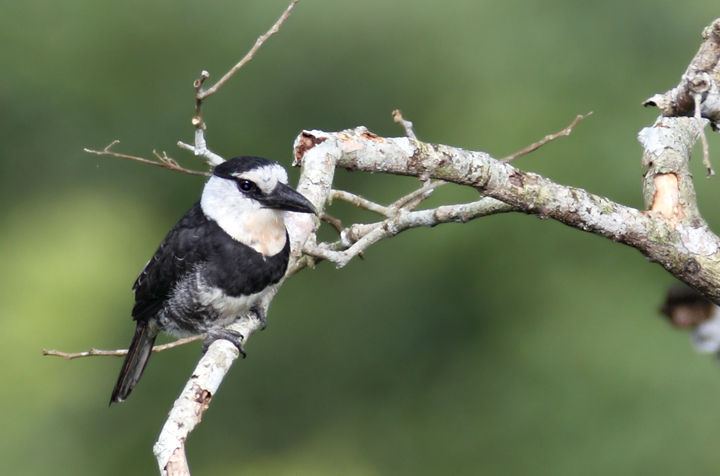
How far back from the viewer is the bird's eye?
2828mm

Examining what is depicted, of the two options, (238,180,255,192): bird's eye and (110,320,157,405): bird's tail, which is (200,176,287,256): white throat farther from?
(110,320,157,405): bird's tail

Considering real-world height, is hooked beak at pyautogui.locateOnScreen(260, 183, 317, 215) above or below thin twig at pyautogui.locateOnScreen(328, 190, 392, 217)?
below

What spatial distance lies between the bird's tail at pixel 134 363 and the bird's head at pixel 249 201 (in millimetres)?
639

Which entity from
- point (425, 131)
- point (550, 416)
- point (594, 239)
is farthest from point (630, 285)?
point (425, 131)

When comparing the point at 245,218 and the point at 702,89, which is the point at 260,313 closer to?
the point at 245,218

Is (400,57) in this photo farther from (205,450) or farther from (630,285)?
(205,450)

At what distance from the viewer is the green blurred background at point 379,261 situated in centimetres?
707

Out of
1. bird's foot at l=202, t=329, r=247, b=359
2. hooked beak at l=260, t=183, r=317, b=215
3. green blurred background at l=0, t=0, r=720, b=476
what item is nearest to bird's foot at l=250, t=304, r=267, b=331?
bird's foot at l=202, t=329, r=247, b=359

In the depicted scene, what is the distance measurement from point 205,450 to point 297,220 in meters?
5.34

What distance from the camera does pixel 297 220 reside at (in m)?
2.97

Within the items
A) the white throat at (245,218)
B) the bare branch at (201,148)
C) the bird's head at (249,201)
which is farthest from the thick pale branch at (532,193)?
the bare branch at (201,148)

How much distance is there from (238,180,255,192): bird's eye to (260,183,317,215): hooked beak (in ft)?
0.20

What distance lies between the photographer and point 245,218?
2918mm

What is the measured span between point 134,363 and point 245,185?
93cm
